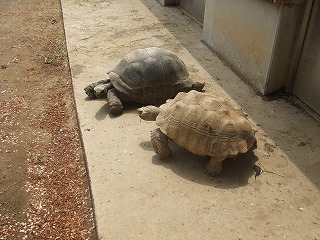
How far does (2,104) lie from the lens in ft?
16.9

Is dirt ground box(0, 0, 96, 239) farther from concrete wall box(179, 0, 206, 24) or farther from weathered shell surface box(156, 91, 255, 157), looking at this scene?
concrete wall box(179, 0, 206, 24)

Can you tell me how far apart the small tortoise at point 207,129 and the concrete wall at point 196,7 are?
17.2 feet

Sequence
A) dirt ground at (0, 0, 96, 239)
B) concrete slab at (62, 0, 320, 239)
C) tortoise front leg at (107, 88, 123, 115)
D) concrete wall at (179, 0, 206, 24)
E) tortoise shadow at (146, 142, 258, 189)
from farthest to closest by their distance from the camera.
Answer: concrete wall at (179, 0, 206, 24)
tortoise front leg at (107, 88, 123, 115)
tortoise shadow at (146, 142, 258, 189)
dirt ground at (0, 0, 96, 239)
concrete slab at (62, 0, 320, 239)

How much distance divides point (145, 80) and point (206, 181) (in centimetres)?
170

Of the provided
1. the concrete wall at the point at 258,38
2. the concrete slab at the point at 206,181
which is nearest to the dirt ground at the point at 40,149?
the concrete slab at the point at 206,181

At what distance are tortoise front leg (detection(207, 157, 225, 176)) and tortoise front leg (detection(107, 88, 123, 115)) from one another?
1.59 meters

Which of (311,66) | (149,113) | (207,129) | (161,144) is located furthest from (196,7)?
(207,129)

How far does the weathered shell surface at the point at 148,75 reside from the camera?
4547mm

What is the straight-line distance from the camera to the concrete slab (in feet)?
9.93

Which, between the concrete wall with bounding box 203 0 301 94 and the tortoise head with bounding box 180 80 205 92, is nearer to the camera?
the concrete wall with bounding box 203 0 301 94

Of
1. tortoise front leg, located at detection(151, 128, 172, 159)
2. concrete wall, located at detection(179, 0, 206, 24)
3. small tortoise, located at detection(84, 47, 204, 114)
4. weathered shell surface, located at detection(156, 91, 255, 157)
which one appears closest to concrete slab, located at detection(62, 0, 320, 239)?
tortoise front leg, located at detection(151, 128, 172, 159)

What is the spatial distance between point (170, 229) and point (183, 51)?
4378 millimetres

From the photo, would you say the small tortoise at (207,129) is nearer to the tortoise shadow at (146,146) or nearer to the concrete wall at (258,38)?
the tortoise shadow at (146,146)

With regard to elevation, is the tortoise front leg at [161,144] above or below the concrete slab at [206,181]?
above
